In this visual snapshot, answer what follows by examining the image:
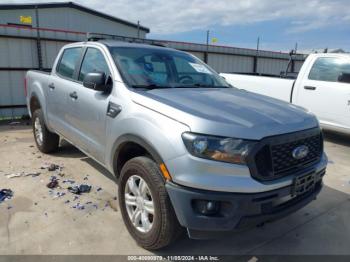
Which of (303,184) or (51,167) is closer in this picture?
(303,184)

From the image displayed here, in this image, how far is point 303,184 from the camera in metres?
2.59

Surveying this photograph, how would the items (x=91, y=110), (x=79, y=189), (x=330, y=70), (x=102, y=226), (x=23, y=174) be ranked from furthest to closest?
(x=330, y=70) → (x=23, y=174) → (x=79, y=189) → (x=91, y=110) → (x=102, y=226)

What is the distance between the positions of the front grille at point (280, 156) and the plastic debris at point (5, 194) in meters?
3.01

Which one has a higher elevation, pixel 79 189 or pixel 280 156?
pixel 280 156

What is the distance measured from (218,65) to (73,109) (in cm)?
1038

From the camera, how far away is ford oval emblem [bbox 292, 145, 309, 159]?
2.51 meters

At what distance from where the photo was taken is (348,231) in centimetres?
321

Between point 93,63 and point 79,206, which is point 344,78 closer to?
point 93,63

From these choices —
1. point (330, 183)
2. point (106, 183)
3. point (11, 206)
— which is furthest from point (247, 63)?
point (11, 206)

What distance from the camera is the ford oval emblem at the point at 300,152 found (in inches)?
98.7

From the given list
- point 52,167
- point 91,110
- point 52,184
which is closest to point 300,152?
point 91,110

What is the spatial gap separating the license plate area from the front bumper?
0.80 feet

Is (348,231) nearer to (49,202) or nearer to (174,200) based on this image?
(174,200)

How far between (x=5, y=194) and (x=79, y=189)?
0.87 m
